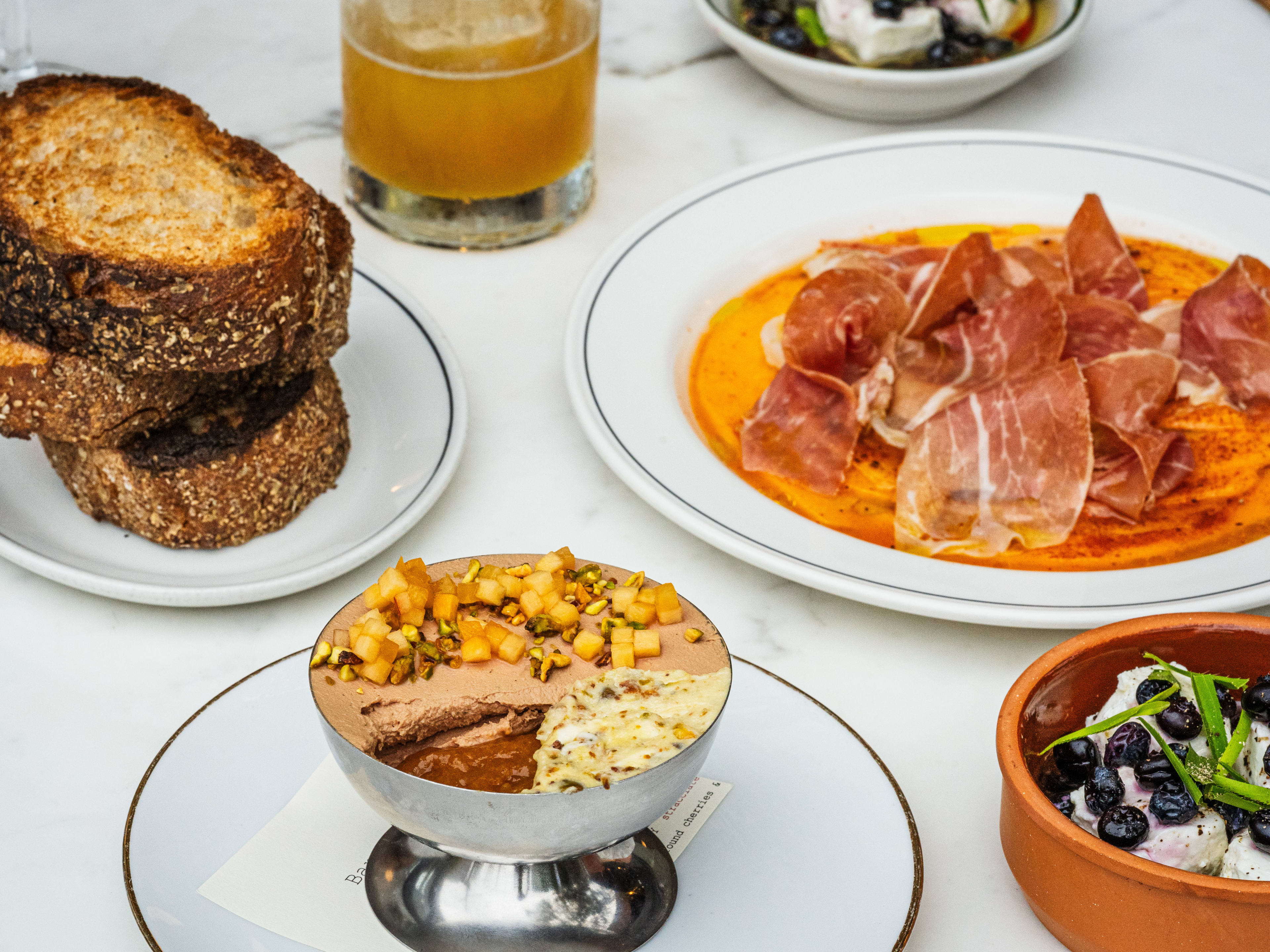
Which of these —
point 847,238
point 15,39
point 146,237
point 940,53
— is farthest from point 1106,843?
point 15,39

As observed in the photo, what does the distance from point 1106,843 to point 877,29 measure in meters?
1.27

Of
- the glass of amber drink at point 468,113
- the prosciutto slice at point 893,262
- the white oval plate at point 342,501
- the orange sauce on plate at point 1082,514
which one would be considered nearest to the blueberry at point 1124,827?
the orange sauce on plate at point 1082,514

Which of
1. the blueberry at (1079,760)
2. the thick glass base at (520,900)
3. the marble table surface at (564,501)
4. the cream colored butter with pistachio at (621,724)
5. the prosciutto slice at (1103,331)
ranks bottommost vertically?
the marble table surface at (564,501)

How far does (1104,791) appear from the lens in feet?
2.73

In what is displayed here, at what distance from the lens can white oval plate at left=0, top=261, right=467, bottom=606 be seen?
1.10 m

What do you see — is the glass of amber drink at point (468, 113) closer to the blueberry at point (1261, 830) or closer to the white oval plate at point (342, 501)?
the white oval plate at point (342, 501)

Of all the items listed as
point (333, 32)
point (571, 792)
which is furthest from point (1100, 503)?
point (333, 32)

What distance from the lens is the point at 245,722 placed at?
954 millimetres

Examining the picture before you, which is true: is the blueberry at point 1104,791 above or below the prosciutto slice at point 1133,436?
above

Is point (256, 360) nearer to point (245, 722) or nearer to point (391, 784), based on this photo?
point (245, 722)

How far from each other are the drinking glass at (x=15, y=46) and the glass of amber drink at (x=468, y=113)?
492 mm

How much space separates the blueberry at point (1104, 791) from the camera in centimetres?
83

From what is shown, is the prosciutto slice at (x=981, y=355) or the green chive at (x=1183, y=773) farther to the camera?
the prosciutto slice at (x=981, y=355)

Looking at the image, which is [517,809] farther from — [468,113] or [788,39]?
[788,39]
